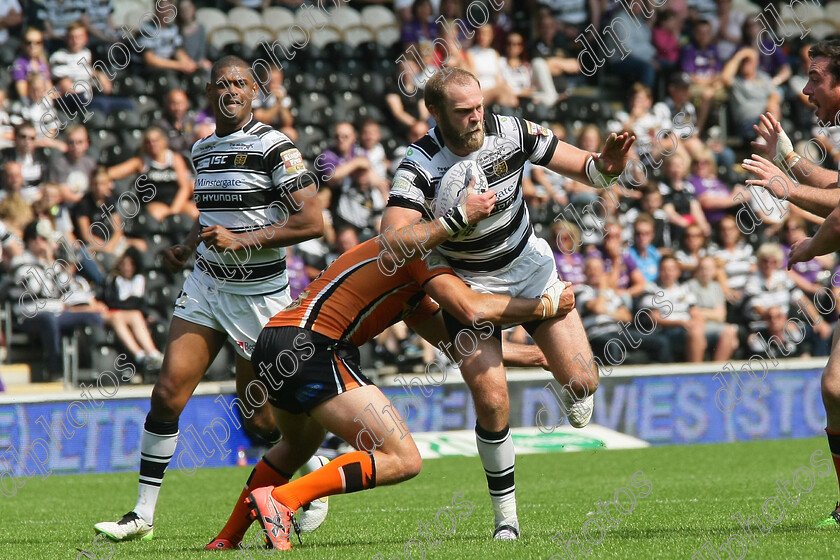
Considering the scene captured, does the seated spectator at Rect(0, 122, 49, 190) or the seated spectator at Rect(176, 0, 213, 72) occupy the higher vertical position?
the seated spectator at Rect(176, 0, 213, 72)

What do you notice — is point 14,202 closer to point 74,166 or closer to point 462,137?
point 74,166

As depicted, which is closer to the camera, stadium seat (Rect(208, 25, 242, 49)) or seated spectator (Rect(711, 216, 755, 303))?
seated spectator (Rect(711, 216, 755, 303))

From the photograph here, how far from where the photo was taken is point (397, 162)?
48.3 feet

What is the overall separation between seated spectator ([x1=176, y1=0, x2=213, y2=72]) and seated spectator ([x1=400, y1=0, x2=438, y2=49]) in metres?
2.94

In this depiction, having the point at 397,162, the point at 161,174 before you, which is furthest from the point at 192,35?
the point at 397,162

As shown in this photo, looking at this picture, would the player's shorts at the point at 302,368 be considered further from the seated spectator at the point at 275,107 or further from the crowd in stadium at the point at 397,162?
the seated spectator at the point at 275,107

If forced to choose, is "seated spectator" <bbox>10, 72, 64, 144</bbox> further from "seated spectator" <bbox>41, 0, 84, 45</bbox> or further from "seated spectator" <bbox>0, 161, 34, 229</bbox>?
"seated spectator" <bbox>41, 0, 84, 45</bbox>

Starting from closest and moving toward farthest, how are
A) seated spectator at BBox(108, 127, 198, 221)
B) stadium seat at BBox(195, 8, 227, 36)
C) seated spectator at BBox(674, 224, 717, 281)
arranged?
seated spectator at BBox(108, 127, 198, 221), seated spectator at BBox(674, 224, 717, 281), stadium seat at BBox(195, 8, 227, 36)

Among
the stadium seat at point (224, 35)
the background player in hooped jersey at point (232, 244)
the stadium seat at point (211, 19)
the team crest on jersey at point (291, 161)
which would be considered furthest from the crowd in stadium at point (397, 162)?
the team crest on jersey at point (291, 161)

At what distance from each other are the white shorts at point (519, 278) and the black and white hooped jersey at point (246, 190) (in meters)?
1.29

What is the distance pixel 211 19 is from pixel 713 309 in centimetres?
868

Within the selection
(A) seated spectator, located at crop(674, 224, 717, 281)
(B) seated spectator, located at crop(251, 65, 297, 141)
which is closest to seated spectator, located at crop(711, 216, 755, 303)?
(A) seated spectator, located at crop(674, 224, 717, 281)

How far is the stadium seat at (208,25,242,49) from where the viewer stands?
16.8m

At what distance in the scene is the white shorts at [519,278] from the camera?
6.09 metres
